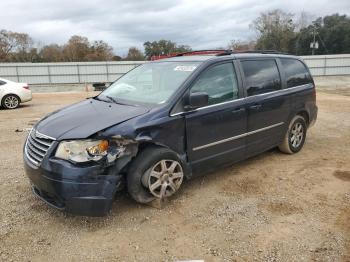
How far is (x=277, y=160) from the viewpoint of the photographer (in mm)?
5832

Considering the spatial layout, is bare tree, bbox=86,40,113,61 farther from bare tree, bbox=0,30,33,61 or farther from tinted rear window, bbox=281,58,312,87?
tinted rear window, bbox=281,58,312,87

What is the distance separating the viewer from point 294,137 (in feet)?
20.1

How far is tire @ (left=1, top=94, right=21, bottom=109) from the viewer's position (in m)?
13.5

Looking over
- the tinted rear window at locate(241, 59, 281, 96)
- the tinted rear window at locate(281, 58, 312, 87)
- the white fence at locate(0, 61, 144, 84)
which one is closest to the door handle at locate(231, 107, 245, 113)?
the tinted rear window at locate(241, 59, 281, 96)

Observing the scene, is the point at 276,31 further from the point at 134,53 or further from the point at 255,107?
the point at 255,107

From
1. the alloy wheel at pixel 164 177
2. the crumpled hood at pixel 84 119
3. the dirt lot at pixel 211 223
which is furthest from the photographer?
the alloy wheel at pixel 164 177

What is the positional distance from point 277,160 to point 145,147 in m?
2.76

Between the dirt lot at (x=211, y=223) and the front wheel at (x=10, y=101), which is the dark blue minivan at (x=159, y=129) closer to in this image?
the dirt lot at (x=211, y=223)

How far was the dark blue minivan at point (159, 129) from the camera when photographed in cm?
357

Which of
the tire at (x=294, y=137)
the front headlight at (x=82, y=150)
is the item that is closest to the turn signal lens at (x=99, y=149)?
the front headlight at (x=82, y=150)

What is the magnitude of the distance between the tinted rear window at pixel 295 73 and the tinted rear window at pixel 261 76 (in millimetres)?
300

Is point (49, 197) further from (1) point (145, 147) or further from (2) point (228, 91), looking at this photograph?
(2) point (228, 91)

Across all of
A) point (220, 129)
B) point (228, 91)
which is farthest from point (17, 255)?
point (228, 91)

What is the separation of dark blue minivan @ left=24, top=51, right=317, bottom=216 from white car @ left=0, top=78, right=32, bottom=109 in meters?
9.90
